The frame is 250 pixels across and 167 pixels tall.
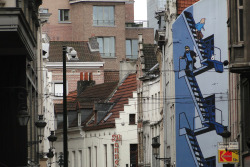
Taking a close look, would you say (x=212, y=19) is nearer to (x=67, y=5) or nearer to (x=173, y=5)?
(x=173, y=5)

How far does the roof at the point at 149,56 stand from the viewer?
7044cm

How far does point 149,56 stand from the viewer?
233ft

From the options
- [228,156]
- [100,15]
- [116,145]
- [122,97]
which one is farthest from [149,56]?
[228,156]

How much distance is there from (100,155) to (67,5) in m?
25.7

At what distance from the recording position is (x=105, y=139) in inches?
2977

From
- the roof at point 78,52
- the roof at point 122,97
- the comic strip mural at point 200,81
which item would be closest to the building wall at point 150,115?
the roof at point 122,97

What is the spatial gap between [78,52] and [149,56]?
23071 millimetres

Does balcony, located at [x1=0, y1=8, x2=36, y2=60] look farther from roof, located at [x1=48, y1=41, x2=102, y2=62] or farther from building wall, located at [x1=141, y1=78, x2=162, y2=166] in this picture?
roof, located at [x1=48, y1=41, x2=102, y2=62]

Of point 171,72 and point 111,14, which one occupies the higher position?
point 111,14

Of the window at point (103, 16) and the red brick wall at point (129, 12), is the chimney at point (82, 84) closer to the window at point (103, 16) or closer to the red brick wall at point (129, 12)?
the window at point (103, 16)

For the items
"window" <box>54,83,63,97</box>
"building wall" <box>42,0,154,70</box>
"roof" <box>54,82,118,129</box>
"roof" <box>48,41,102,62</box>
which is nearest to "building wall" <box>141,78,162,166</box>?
"roof" <box>54,82,118,129</box>

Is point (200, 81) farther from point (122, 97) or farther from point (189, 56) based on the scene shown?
point (122, 97)

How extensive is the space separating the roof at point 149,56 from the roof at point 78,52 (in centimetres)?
2096

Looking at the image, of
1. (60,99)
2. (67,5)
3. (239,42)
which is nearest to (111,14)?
(67,5)
